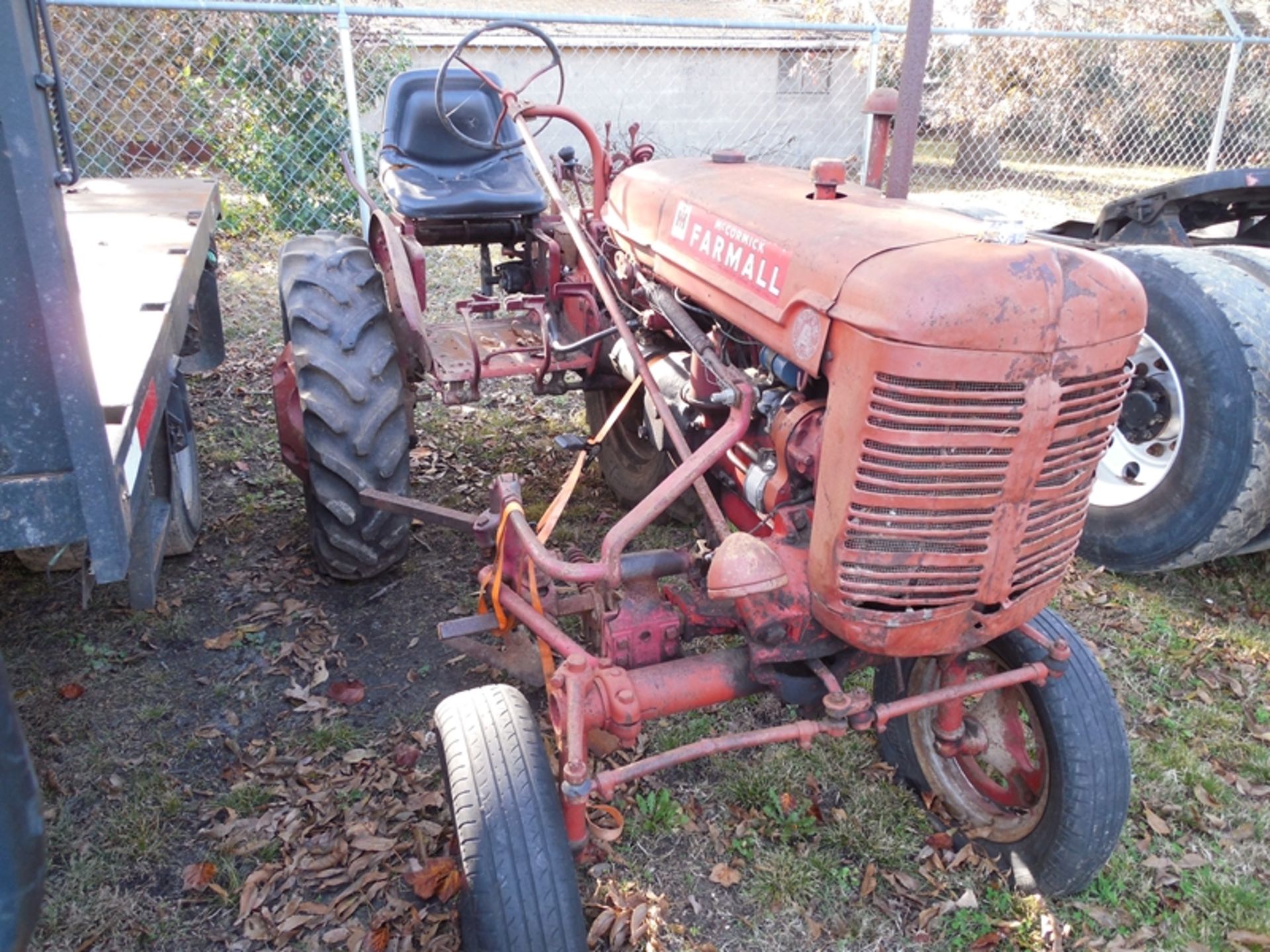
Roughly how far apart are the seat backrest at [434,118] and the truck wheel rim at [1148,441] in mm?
2756

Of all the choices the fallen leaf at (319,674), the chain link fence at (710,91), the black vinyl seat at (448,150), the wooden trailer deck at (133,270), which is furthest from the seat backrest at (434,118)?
the fallen leaf at (319,674)

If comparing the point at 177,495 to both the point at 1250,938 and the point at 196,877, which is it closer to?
the point at 196,877

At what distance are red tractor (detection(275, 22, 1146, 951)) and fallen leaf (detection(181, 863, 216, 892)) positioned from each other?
30.0 inches

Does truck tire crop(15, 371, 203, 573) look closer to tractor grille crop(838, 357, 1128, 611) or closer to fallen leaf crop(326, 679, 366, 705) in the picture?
fallen leaf crop(326, 679, 366, 705)

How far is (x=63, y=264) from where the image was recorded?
1536mm

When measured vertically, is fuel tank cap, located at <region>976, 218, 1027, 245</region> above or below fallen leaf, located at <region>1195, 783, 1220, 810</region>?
above

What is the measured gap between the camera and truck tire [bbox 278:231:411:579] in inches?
119

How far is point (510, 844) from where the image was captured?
189cm

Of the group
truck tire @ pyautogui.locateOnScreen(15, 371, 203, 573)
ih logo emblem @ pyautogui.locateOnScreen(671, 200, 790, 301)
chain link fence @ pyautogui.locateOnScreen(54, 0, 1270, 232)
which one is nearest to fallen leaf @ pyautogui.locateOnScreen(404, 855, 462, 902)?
truck tire @ pyautogui.locateOnScreen(15, 371, 203, 573)

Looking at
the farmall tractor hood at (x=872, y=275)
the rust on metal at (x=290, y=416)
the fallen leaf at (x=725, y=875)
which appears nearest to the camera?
the farmall tractor hood at (x=872, y=275)

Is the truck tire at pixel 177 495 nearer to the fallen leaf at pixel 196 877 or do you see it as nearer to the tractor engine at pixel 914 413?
the fallen leaf at pixel 196 877

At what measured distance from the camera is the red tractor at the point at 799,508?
5.94ft

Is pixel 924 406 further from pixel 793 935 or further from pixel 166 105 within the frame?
pixel 166 105

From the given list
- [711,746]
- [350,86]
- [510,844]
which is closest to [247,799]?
[510,844]
